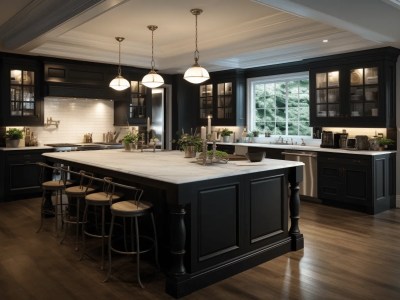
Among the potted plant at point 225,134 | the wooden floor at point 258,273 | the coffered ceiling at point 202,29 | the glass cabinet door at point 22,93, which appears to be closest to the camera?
the wooden floor at point 258,273

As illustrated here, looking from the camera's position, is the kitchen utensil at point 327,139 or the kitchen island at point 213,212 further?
the kitchen utensil at point 327,139

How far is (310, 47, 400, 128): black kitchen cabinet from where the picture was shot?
19.5ft

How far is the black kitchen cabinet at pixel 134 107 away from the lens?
8.01 m

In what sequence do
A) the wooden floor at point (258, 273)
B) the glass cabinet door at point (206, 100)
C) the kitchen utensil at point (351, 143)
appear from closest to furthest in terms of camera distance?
the wooden floor at point (258, 273) → the kitchen utensil at point (351, 143) → the glass cabinet door at point (206, 100)

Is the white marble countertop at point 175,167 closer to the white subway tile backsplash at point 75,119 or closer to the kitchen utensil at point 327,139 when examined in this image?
the kitchen utensil at point 327,139

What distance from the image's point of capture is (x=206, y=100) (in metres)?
9.09

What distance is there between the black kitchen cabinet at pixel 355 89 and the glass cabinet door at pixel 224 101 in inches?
84.6

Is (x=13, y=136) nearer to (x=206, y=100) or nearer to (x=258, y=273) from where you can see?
(x=206, y=100)

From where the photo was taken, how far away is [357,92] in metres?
6.27

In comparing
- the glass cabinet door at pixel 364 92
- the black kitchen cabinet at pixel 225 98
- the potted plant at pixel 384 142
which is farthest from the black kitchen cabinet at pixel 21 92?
Answer: the potted plant at pixel 384 142

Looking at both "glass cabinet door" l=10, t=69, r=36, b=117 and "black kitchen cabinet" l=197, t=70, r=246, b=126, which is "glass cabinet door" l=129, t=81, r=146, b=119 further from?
"glass cabinet door" l=10, t=69, r=36, b=117

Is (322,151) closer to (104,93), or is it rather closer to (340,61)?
(340,61)

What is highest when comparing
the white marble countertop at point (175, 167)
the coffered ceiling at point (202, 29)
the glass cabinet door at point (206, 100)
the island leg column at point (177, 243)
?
the coffered ceiling at point (202, 29)

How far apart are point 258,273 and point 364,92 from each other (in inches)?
→ 158
